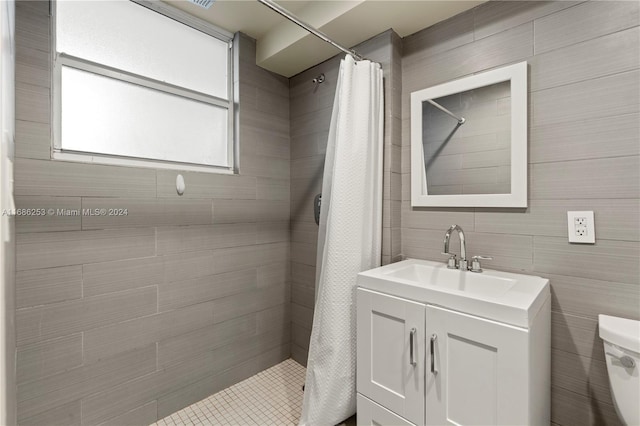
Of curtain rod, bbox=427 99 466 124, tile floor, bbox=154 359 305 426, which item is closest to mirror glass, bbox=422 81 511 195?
curtain rod, bbox=427 99 466 124

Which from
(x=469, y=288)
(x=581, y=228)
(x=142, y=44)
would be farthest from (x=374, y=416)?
(x=142, y=44)

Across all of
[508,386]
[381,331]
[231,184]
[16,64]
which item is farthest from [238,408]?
[16,64]

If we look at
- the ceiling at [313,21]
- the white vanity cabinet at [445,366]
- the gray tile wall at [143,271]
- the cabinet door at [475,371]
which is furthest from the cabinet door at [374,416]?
the ceiling at [313,21]

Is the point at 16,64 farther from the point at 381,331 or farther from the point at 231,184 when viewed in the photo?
the point at 381,331

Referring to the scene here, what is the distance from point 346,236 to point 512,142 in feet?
3.00

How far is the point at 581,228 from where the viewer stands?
1.29m

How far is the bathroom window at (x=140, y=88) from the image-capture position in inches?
59.2

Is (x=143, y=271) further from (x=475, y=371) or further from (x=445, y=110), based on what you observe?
(x=445, y=110)

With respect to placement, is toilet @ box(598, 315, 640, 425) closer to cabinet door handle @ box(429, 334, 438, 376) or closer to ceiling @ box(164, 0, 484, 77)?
cabinet door handle @ box(429, 334, 438, 376)

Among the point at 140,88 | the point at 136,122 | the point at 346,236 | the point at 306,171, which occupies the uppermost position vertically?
the point at 140,88

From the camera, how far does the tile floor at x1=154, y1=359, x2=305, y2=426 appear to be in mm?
1728

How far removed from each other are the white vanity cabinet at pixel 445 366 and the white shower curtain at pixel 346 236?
0.17 meters

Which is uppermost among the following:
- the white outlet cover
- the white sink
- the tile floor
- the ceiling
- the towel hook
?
the ceiling

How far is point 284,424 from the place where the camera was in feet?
5.57
